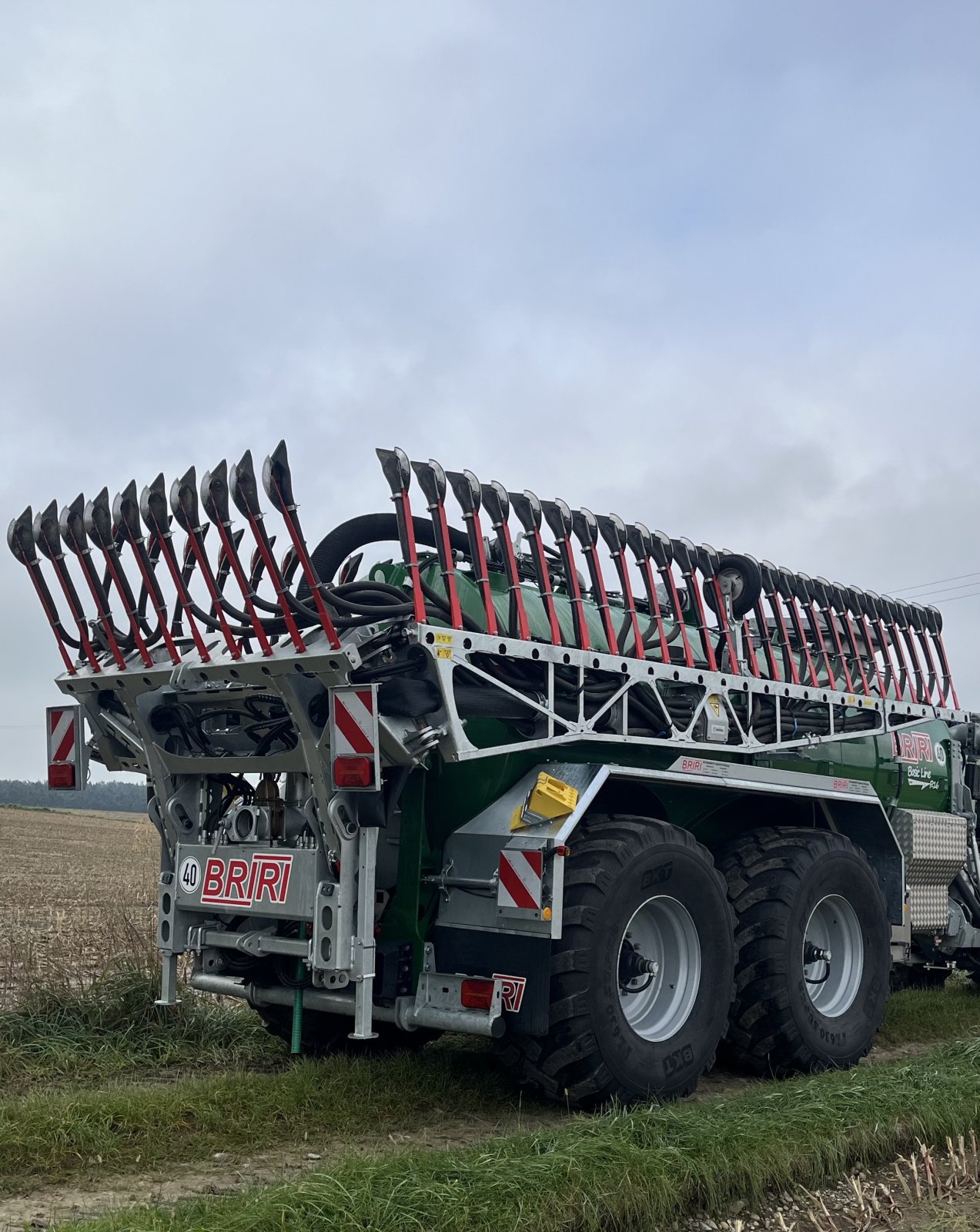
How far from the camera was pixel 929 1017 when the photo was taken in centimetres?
901

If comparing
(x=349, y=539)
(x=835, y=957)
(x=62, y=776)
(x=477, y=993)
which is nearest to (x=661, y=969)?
(x=477, y=993)

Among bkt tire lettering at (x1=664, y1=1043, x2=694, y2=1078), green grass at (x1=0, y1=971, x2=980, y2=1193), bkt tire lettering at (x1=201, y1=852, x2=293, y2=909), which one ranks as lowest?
green grass at (x1=0, y1=971, x2=980, y2=1193)

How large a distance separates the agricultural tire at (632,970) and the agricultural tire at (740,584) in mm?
1693

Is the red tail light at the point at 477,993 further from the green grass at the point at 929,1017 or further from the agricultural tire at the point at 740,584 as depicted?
the green grass at the point at 929,1017

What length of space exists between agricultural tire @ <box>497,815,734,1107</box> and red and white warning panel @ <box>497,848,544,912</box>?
233mm

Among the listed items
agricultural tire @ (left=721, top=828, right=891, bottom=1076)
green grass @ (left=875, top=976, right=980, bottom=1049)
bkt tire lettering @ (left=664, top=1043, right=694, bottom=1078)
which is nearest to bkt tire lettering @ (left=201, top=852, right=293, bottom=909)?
bkt tire lettering @ (left=664, top=1043, right=694, bottom=1078)

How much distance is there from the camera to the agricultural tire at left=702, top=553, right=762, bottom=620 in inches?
295

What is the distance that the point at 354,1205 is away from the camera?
3.90m

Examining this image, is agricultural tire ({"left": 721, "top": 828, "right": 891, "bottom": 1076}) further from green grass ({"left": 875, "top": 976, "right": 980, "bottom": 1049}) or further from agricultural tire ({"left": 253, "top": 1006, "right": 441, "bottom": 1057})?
agricultural tire ({"left": 253, "top": 1006, "right": 441, "bottom": 1057})

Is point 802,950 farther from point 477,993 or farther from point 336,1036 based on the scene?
point 336,1036

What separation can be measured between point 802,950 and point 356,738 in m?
3.03

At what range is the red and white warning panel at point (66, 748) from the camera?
6746 mm

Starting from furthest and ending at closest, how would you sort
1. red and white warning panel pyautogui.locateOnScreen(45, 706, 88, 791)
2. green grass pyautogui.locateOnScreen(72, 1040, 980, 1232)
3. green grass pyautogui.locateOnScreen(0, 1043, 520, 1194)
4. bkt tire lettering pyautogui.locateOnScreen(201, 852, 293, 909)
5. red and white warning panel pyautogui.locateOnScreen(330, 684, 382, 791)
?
red and white warning panel pyautogui.locateOnScreen(45, 706, 88, 791), bkt tire lettering pyautogui.locateOnScreen(201, 852, 293, 909), red and white warning panel pyautogui.locateOnScreen(330, 684, 382, 791), green grass pyautogui.locateOnScreen(0, 1043, 520, 1194), green grass pyautogui.locateOnScreen(72, 1040, 980, 1232)

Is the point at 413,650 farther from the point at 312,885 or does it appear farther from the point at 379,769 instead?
the point at 312,885
